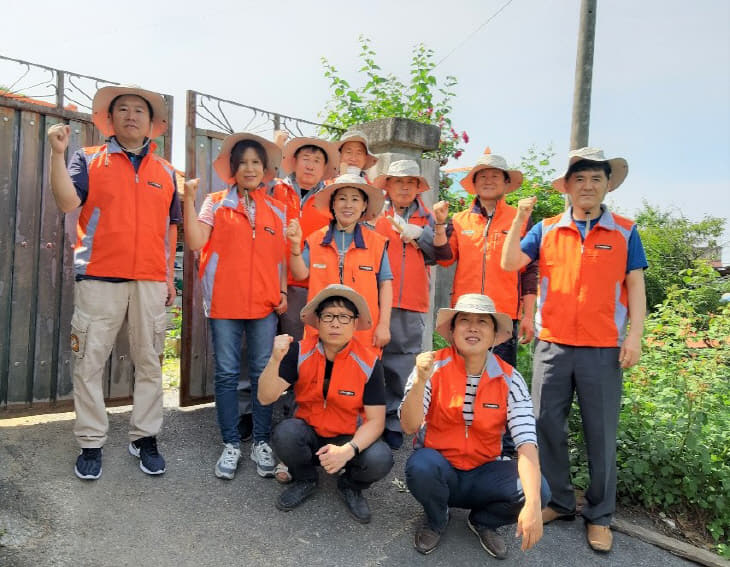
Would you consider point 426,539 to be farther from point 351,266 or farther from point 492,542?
point 351,266

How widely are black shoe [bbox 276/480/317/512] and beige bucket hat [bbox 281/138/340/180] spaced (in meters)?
2.24

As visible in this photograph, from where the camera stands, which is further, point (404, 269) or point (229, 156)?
point (404, 269)

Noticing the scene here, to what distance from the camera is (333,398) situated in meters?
3.40

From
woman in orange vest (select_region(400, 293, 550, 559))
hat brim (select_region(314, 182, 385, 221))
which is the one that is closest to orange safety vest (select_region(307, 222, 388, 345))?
hat brim (select_region(314, 182, 385, 221))

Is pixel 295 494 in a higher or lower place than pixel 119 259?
lower

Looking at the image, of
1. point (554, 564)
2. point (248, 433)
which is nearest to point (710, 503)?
point (554, 564)

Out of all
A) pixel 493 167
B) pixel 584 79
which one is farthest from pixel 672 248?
pixel 493 167

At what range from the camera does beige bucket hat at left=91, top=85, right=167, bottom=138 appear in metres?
3.45

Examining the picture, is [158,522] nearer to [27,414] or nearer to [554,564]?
[27,414]

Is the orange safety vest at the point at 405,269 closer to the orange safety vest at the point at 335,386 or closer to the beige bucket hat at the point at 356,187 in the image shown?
the beige bucket hat at the point at 356,187

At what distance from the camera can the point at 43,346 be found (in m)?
4.15

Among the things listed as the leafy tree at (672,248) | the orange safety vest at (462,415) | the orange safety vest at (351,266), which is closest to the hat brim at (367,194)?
the orange safety vest at (351,266)

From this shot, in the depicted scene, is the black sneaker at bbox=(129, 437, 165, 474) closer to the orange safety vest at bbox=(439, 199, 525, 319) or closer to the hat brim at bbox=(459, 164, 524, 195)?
the orange safety vest at bbox=(439, 199, 525, 319)

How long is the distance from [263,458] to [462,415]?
134cm
